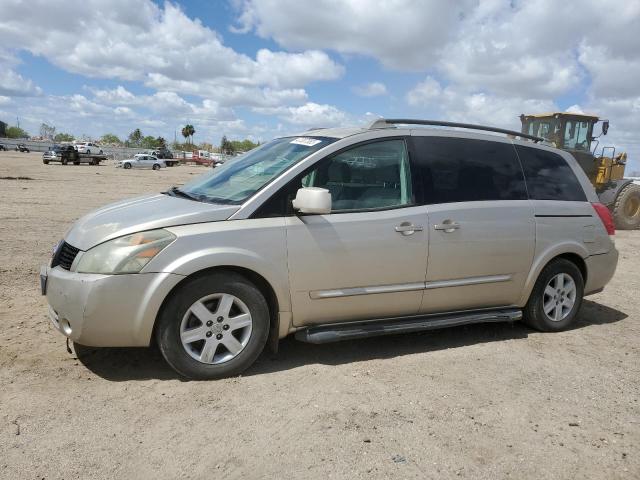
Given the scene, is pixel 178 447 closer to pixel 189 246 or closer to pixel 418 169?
pixel 189 246

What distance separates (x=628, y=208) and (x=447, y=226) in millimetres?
13186

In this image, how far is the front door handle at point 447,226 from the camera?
449 centimetres

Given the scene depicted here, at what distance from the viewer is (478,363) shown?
4.46 m

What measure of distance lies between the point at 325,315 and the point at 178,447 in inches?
60.4

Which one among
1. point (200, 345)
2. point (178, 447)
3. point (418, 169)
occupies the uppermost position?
point (418, 169)

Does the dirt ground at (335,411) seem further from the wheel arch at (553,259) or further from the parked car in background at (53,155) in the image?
the parked car in background at (53,155)

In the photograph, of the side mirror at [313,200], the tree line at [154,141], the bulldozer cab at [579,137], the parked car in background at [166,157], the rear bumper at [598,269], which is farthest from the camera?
the tree line at [154,141]

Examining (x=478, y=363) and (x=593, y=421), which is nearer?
(x=593, y=421)

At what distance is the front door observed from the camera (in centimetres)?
405

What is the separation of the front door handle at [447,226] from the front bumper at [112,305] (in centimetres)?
206

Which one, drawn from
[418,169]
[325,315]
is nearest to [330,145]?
[418,169]

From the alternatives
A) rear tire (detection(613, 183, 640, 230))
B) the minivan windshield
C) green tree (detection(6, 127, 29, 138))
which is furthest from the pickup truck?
green tree (detection(6, 127, 29, 138))

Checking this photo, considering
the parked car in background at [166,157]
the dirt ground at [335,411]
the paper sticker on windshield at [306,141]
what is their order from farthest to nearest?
the parked car in background at [166,157], the paper sticker on windshield at [306,141], the dirt ground at [335,411]

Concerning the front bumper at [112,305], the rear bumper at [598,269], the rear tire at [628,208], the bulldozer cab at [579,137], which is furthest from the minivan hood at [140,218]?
the rear tire at [628,208]
